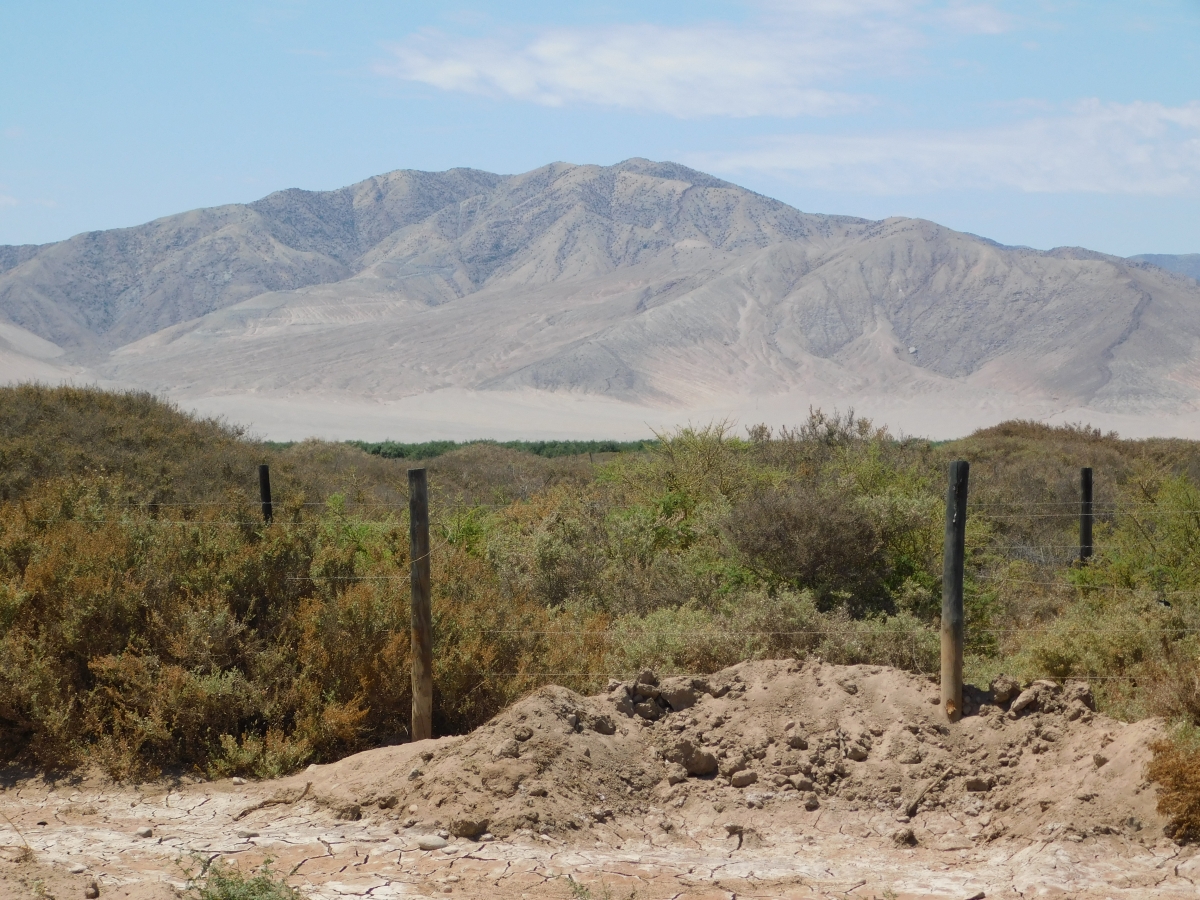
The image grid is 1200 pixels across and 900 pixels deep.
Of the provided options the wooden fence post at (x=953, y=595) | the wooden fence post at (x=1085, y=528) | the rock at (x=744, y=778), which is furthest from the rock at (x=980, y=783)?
the wooden fence post at (x=1085, y=528)

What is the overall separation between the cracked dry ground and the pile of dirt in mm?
13

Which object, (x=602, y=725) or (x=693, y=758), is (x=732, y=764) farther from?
(x=602, y=725)

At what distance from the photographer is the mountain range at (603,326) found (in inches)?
3780

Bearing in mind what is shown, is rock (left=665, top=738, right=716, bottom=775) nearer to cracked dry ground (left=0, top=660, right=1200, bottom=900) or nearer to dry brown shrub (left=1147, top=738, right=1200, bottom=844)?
cracked dry ground (left=0, top=660, right=1200, bottom=900)

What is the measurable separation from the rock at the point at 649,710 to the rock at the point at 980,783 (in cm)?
201

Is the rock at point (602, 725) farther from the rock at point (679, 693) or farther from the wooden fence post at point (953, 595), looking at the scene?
the wooden fence post at point (953, 595)

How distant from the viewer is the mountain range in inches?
3780

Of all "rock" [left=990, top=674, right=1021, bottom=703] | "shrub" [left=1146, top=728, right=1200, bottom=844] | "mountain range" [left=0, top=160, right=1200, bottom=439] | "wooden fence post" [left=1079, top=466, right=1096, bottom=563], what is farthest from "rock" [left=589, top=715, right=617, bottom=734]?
"mountain range" [left=0, top=160, right=1200, bottom=439]

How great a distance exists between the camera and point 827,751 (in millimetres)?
7078

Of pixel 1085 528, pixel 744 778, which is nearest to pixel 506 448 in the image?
pixel 1085 528

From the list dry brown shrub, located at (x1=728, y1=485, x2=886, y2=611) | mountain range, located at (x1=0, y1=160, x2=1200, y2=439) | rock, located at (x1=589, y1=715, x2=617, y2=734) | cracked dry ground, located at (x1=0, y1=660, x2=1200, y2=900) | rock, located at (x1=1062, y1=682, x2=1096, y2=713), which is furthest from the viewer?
mountain range, located at (x1=0, y1=160, x2=1200, y2=439)

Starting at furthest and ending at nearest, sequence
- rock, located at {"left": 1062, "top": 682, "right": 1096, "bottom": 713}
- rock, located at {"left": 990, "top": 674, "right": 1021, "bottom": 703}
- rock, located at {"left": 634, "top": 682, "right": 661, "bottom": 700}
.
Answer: rock, located at {"left": 634, "top": 682, "right": 661, "bottom": 700}
rock, located at {"left": 990, "top": 674, "right": 1021, "bottom": 703}
rock, located at {"left": 1062, "top": 682, "right": 1096, "bottom": 713}

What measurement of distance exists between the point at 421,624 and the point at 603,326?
10836 centimetres

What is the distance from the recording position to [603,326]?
379 ft
